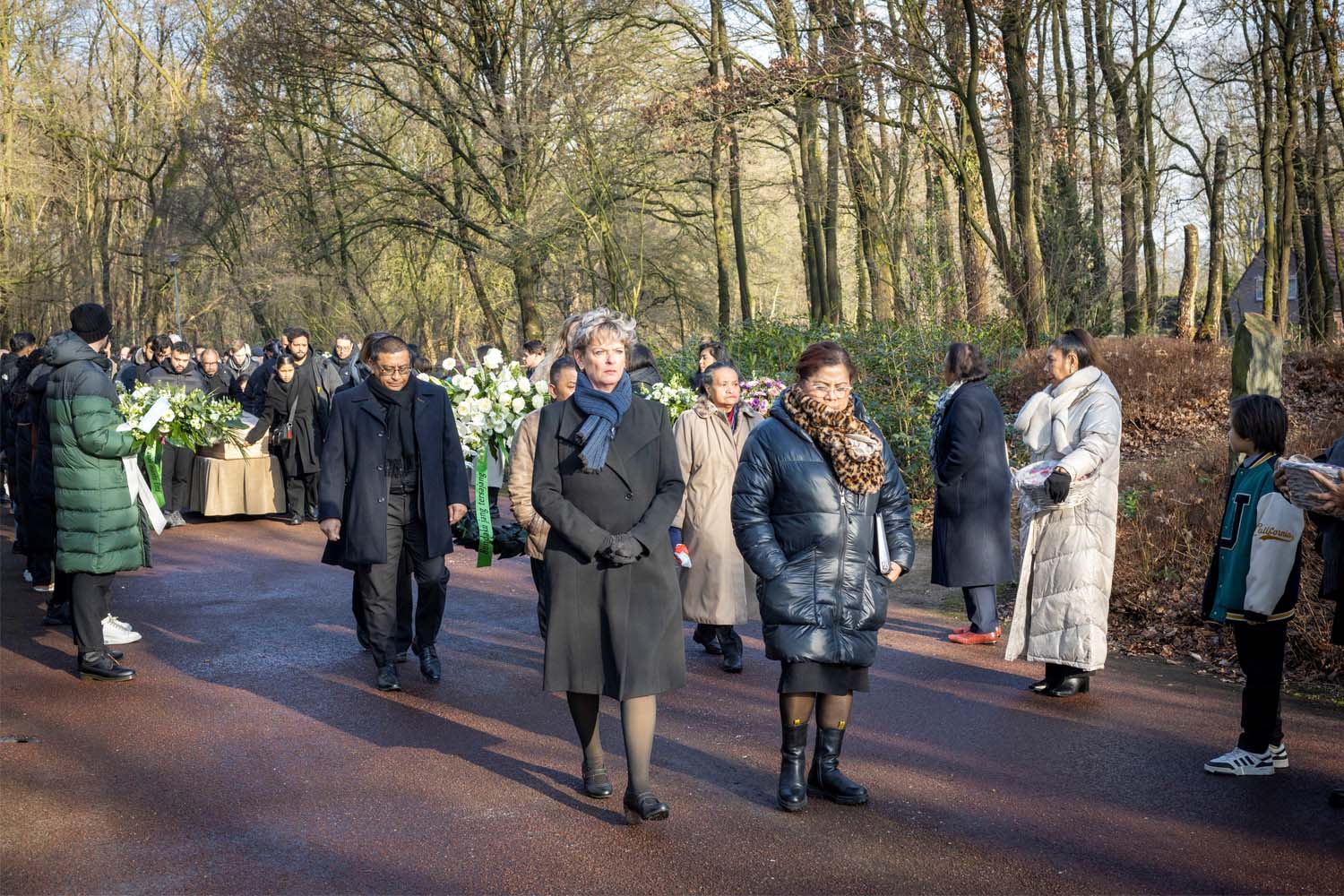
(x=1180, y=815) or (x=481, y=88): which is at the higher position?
(x=481, y=88)

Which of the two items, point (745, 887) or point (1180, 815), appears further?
point (1180, 815)

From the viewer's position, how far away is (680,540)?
7.77 metres

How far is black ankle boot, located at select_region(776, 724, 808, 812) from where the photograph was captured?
528cm

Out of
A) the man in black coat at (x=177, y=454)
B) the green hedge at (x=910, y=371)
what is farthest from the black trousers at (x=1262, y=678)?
the man in black coat at (x=177, y=454)

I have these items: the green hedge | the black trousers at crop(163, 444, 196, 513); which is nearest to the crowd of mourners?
the green hedge

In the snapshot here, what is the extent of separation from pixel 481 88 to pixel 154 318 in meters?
19.1

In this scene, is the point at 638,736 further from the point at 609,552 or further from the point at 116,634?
the point at 116,634

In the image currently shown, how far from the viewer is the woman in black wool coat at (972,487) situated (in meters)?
8.21

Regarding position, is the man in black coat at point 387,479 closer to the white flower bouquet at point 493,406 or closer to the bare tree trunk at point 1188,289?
the white flower bouquet at point 493,406

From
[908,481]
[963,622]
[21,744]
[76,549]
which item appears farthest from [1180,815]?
[908,481]

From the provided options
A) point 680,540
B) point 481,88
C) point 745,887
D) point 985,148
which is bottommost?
point 745,887

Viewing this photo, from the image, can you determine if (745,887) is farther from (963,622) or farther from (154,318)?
(154,318)

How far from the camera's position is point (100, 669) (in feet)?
25.4

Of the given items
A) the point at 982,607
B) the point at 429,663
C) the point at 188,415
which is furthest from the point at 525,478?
the point at 188,415
